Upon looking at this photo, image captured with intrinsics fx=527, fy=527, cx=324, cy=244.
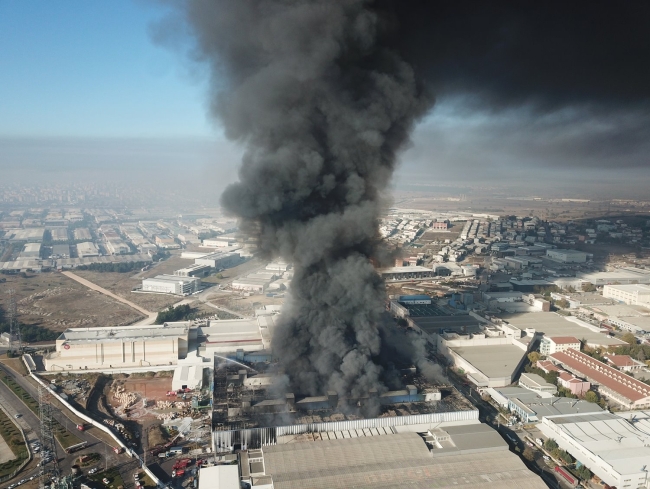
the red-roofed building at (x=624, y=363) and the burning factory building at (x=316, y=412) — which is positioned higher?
the burning factory building at (x=316, y=412)

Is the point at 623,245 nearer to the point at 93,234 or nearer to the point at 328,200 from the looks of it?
the point at 328,200

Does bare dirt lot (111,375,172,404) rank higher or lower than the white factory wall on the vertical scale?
lower

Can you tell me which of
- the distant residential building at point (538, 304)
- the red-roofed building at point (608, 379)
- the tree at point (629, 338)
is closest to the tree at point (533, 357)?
the red-roofed building at point (608, 379)

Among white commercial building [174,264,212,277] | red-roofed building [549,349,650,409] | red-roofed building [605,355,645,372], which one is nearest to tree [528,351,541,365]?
red-roofed building [549,349,650,409]

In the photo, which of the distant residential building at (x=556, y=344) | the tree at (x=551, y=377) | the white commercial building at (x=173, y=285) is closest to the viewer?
the tree at (x=551, y=377)

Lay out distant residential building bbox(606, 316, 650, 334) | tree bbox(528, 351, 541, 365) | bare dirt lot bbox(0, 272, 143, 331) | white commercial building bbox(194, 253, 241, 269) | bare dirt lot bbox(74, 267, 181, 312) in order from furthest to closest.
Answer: white commercial building bbox(194, 253, 241, 269) < bare dirt lot bbox(74, 267, 181, 312) < bare dirt lot bbox(0, 272, 143, 331) < distant residential building bbox(606, 316, 650, 334) < tree bbox(528, 351, 541, 365)

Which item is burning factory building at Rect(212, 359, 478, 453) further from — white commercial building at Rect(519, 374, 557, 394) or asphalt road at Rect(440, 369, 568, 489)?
white commercial building at Rect(519, 374, 557, 394)

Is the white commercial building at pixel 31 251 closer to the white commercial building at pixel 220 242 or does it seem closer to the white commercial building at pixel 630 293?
the white commercial building at pixel 220 242

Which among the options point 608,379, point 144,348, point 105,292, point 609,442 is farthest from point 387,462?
point 105,292
